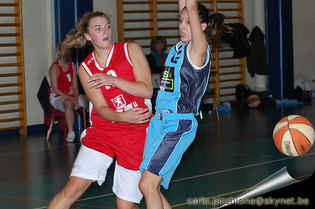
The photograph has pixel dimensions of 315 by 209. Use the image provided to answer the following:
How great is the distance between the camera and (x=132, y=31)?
12.1 metres

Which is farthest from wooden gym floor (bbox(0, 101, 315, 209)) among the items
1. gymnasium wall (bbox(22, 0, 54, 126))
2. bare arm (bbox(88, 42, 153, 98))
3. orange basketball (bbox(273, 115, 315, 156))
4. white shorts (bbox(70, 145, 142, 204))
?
bare arm (bbox(88, 42, 153, 98))

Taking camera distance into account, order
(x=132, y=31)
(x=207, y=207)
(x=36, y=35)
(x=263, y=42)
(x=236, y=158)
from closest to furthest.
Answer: (x=207, y=207)
(x=236, y=158)
(x=36, y=35)
(x=132, y=31)
(x=263, y=42)

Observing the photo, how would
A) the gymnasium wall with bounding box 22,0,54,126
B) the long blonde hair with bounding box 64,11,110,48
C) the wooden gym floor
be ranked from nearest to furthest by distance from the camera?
the long blonde hair with bounding box 64,11,110,48 < the wooden gym floor < the gymnasium wall with bounding box 22,0,54,126

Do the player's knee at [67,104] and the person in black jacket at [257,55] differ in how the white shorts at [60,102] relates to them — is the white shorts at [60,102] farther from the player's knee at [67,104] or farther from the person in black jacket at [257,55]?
the person in black jacket at [257,55]

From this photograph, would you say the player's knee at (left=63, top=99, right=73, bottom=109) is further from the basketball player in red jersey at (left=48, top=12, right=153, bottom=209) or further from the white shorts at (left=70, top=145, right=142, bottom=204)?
the white shorts at (left=70, top=145, right=142, bottom=204)

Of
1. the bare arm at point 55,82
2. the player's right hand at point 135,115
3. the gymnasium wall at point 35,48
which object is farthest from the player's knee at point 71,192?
the gymnasium wall at point 35,48

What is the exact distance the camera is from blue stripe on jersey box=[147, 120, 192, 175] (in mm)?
3492

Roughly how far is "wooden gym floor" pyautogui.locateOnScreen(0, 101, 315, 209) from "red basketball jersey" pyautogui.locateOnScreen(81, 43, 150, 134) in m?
1.13

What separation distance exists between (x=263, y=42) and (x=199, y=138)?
591cm

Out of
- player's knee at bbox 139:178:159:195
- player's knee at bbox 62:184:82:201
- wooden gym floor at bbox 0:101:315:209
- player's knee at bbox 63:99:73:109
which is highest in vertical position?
player's knee at bbox 63:99:73:109

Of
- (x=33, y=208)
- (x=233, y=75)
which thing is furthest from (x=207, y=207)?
(x=233, y=75)

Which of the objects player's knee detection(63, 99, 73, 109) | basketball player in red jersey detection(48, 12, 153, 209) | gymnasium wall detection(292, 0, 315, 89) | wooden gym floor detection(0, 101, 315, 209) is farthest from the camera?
gymnasium wall detection(292, 0, 315, 89)

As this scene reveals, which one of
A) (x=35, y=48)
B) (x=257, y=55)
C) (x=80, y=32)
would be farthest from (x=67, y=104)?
(x=257, y=55)

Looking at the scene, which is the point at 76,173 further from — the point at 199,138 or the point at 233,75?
the point at 233,75
